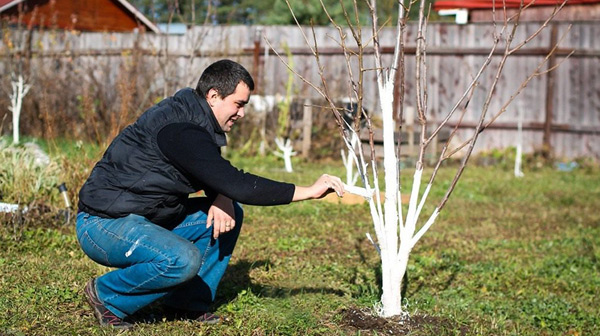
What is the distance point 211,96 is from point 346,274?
2240 mm

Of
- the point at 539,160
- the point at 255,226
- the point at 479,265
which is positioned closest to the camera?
the point at 479,265

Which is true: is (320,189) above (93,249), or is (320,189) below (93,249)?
above

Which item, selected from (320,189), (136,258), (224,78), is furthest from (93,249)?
(320,189)

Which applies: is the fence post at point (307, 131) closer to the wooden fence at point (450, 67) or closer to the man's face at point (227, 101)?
the wooden fence at point (450, 67)

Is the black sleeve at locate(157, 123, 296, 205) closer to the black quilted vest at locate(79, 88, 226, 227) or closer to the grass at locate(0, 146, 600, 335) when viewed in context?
the black quilted vest at locate(79, 88, 226, 227)

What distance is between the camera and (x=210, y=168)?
12.9ft

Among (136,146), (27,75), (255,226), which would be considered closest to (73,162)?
(255,226)

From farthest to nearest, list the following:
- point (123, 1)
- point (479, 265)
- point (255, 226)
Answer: point (123, 1) < point (255, 226) < point (479, 265)

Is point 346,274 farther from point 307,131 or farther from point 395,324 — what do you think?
point 307,131

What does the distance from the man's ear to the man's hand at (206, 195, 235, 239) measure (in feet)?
1.97

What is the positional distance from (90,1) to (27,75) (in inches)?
472

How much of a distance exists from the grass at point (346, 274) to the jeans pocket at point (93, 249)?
38 centimetres

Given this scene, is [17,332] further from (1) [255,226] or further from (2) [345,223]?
(2) [345,223]

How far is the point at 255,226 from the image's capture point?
7598 mm
